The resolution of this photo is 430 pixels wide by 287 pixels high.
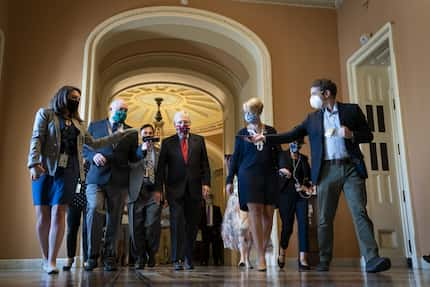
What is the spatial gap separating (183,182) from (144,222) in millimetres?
745

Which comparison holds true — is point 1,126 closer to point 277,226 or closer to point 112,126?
point 112,126


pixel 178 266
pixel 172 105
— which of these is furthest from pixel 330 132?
pixel 172 105

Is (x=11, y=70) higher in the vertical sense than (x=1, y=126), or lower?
higher

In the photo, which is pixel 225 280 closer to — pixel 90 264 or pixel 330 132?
pixel 330 132

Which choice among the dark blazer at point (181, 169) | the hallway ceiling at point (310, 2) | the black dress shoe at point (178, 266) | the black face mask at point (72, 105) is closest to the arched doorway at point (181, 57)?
the hallway ceiling at point (310, 2)

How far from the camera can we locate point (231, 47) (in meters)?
6.77

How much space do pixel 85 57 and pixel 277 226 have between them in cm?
317

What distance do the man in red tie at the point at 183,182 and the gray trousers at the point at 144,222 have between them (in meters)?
0.40

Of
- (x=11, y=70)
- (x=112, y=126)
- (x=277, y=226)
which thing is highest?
(x=11, y=70)

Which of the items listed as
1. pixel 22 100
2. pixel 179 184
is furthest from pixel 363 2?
pixel 22 100

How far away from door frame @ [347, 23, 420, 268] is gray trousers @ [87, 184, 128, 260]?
9.53 ft

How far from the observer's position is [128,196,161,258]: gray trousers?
4.36m

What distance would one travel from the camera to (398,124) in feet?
16.1

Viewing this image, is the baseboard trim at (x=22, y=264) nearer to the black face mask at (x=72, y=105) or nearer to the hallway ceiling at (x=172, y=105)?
the black face mask at (x=72, y=105)
